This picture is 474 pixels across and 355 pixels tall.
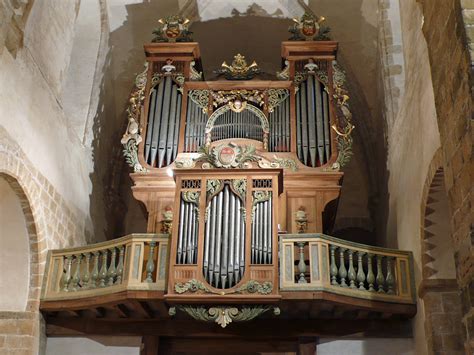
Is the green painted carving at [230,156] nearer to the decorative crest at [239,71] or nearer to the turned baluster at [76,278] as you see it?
the decorative crest at [239,71]

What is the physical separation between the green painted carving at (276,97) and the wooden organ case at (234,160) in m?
0.02

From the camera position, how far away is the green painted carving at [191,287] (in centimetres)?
932

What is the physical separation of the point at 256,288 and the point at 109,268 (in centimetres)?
233

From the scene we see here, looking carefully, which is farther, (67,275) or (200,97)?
(200,97)

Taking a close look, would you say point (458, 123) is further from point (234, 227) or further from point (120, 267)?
point (120, 267)

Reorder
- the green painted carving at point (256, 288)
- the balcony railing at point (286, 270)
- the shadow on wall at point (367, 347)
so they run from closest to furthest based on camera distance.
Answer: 1. the green painted carving at point (256, 288)
2. the balcony railing at point (286, 270)
3. the shadow on wall at point (367, 347)

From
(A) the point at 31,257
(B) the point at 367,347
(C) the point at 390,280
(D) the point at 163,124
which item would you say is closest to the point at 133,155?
(D) the point at 163,124

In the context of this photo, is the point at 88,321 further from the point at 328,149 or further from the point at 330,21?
the point at 330,21

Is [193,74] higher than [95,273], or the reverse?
[193,74]

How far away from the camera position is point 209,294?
928cm

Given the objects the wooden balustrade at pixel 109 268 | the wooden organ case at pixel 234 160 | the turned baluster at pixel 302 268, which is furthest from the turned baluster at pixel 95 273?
the turned baluster at pixel 302 268

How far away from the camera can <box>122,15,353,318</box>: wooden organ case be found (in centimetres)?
953

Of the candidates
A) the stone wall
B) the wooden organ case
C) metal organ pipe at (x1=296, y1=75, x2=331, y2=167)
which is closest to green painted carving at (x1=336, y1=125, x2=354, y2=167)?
the wooden organ case

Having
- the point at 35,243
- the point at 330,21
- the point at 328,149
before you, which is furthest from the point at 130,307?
the point at 330,21
